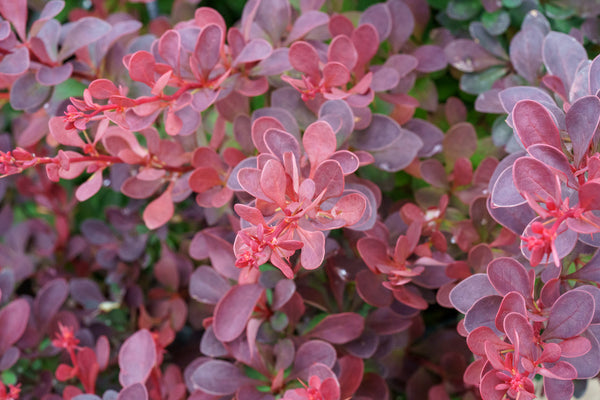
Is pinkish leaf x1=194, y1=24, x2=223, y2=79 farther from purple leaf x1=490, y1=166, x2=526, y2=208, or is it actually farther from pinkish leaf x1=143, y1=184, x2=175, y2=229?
purple leaf x1=490, y1=166, x2=526, y2=208

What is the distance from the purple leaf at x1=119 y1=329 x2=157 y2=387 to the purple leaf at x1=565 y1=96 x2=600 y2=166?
480 mm

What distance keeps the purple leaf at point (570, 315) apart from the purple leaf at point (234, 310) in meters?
0.30

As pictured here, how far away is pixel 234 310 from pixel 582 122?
0.39m

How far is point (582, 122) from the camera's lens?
0.45 metres

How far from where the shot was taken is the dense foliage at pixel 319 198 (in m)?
0.46

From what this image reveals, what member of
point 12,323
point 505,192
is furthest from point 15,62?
point 505,192

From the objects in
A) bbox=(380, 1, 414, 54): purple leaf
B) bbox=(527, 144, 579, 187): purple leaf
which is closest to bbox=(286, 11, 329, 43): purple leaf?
bbox=(380, 1, 414, 54): purple leaf

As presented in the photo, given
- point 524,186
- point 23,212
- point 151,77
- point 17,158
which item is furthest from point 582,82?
point 23,212

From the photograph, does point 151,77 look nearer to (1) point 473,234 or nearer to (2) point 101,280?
(1) point 473,234

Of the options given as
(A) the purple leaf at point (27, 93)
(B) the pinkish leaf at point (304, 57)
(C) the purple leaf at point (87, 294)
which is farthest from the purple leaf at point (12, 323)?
(B) the pinkish leaf at point (304, 57)

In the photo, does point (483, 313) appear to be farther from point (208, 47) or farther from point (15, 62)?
point (15, 62)

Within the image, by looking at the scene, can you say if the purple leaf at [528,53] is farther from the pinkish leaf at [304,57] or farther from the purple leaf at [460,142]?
the pinkish leaf at [304,57]

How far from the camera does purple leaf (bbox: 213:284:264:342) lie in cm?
59

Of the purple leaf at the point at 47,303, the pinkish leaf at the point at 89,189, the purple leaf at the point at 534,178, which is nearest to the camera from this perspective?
the purple leaf at the point at 534,178
